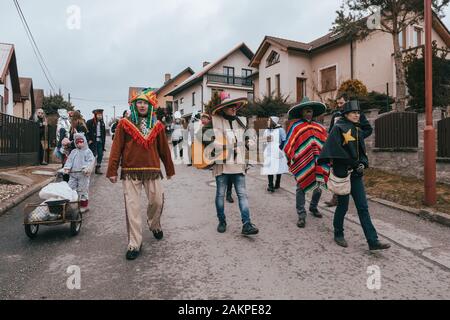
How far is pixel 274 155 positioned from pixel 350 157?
419 centimetres

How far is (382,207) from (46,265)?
6033 millimetres

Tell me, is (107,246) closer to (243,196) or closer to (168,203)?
(243,196)

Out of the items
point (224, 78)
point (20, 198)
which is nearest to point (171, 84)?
point (224, 78)

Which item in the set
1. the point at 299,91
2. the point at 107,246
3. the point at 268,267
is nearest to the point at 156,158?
the point at 107,246

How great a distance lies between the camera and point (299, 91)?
1052 inches

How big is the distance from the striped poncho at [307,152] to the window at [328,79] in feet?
61.6

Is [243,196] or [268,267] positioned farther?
[243,196]

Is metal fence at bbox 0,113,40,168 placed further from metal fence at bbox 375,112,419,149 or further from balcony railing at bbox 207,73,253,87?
balcony railing at bbox 207,73,253,87

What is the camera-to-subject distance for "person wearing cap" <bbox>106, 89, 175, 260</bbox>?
14.3ft

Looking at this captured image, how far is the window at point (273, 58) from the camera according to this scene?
27.4 metres

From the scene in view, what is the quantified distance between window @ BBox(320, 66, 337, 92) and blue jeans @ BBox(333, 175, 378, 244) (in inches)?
787

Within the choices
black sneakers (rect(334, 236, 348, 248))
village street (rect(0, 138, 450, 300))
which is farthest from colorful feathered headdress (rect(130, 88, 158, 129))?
black sneakers (rect(334, 236, 348, 248))

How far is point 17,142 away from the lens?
1120 cm

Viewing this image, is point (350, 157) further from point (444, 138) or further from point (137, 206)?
point (444, 138)
